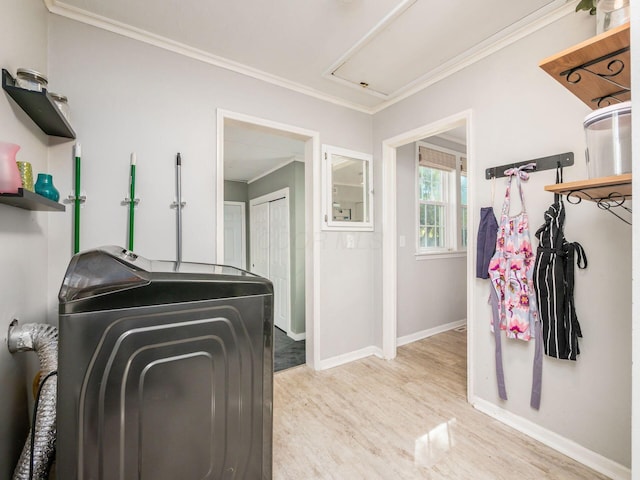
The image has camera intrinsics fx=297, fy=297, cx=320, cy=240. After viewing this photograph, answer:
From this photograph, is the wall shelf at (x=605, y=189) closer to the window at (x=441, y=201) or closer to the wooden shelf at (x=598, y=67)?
the wooden shelf at (x=598, y=67)

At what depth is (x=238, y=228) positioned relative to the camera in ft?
17.6

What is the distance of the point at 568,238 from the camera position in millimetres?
1682

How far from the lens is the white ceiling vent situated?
170 cm

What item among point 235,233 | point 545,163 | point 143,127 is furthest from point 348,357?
point 235,233

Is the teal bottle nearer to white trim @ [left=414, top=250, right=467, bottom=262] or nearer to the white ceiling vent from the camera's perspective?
the white ceiling vent

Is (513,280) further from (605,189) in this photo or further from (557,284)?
(605,189)

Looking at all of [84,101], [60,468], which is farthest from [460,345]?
[84,101]

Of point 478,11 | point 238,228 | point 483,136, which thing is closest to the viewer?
point 478,11

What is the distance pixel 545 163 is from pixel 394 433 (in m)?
1.86

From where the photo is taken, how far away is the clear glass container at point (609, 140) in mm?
1001

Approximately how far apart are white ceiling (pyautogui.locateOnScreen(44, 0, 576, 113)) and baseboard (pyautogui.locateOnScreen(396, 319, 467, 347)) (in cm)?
261

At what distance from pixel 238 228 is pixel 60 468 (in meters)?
4.72

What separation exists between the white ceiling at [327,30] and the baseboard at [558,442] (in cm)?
242

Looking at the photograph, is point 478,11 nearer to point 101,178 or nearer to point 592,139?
point 592,139
